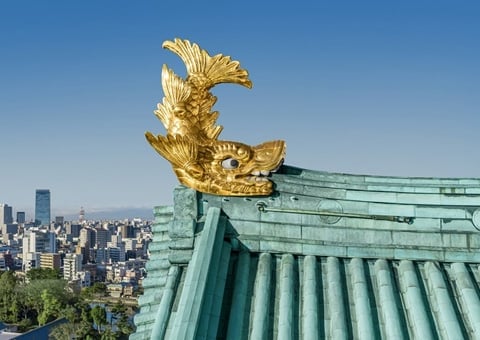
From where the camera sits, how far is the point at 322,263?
5.64m

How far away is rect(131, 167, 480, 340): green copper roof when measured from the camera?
482 centimetres

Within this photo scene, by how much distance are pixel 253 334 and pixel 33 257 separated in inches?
4869

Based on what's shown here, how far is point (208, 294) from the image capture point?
4836mm

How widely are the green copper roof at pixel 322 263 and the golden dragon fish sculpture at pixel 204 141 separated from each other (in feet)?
0.47

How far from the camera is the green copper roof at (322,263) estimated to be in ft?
15.8

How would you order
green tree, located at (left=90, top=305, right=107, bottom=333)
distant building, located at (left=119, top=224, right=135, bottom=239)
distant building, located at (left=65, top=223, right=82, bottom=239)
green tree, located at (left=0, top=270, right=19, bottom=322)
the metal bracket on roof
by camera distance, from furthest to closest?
distant building, located at (left=65, top=223, right=82, bottom=239), distant building, located at (left=119, top=224, right=135, bottom=239), green tree, located at (left=0, top=270, right=19, bottom=322), green tree, located at (left=90, top=305, right=107, bottom=333), the metal bracket on roof

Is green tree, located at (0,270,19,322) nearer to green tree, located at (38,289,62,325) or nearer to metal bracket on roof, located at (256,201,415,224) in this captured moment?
green tree, located at (38,289,62,325)

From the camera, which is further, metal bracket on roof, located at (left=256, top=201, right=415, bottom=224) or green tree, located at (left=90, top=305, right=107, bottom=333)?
green tree, located at (left=90, top=305, right=107, bottom=333)

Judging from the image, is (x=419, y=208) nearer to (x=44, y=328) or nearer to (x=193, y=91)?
(x=193, y=91)

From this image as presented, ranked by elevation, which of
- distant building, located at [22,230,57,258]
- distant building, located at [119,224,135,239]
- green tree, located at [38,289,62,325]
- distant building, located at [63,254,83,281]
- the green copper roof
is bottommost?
the green copper roof

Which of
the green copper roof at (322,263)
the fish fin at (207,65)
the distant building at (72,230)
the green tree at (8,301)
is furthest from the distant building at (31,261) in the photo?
the green copper roof at (322,263)

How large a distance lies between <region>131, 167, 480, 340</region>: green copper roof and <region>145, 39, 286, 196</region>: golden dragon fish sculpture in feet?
0.47

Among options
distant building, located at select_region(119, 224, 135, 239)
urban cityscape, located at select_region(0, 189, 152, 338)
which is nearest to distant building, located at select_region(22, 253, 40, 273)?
urban cityscape, located at select_region(0, 189, 152, 338)

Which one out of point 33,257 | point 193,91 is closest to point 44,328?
point 193,91
